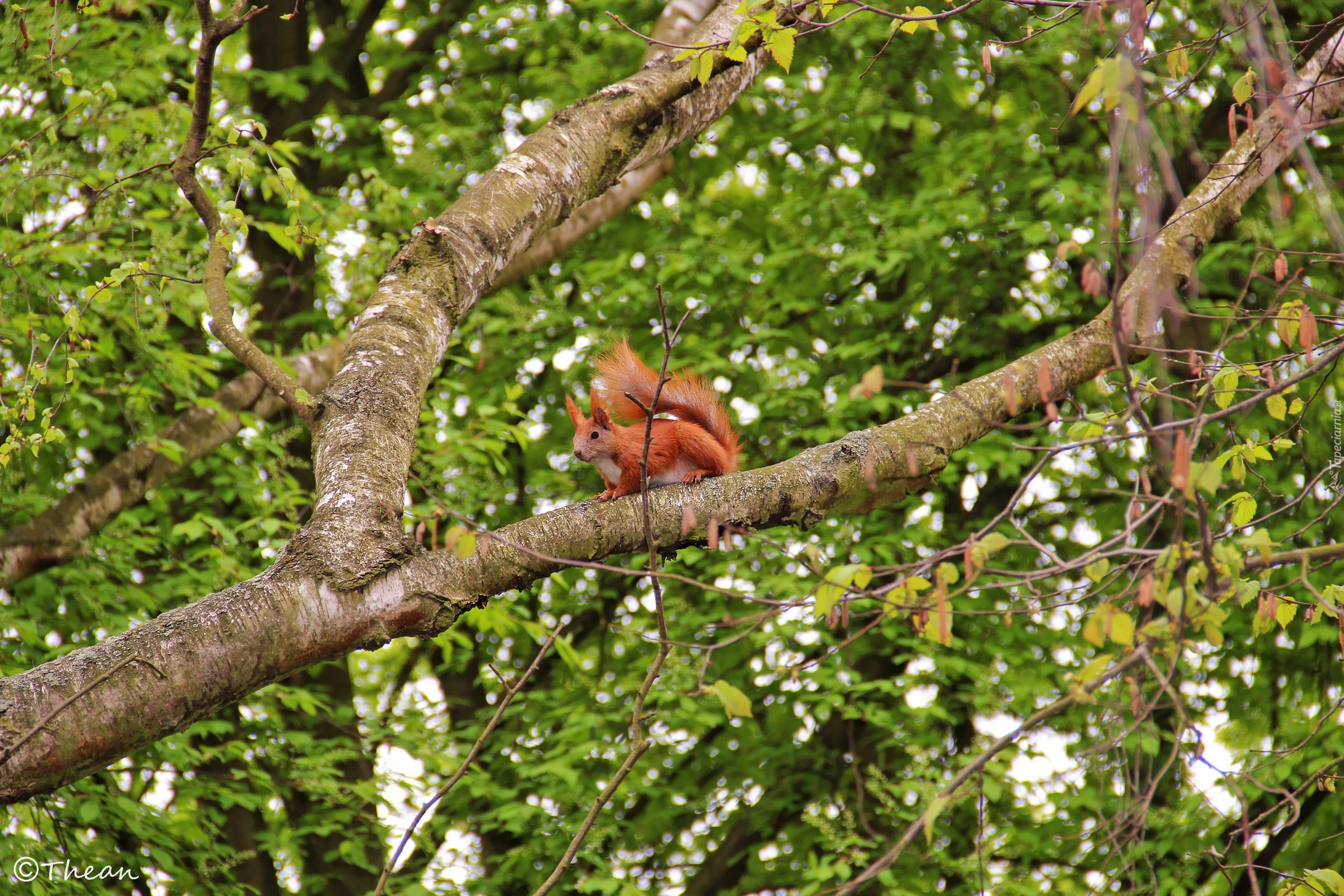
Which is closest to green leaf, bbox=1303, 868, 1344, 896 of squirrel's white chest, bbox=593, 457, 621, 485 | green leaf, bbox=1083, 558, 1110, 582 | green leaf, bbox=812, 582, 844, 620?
green leaf, bbox=1083, 558, 1110, 582

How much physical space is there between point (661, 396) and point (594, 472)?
2.44m

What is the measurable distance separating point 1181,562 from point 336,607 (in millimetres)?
1466

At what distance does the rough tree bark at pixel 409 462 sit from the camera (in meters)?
1.81

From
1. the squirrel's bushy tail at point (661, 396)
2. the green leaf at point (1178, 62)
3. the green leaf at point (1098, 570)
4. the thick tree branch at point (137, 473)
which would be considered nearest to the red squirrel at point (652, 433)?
the squirrel's bushy tail at point (661, 396)

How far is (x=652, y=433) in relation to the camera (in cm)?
367

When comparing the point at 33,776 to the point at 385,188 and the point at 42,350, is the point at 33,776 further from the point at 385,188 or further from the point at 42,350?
the point at 385,188

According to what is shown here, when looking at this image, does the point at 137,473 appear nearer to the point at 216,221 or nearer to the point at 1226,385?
the point at 216,221

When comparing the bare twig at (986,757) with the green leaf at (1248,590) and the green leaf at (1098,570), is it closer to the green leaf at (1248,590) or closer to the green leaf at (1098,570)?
the green leaf at (1098,570)

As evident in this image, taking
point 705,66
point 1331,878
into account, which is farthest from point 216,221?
point 1331,878

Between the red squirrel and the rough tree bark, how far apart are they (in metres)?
0.61

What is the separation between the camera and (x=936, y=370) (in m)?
6.45

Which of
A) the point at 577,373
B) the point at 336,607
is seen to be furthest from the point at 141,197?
the point at 336,607

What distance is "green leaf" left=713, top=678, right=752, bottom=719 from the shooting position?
1.59m

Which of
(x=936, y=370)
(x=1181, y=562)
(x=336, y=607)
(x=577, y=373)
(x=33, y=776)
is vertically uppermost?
(x=577, y=373)
